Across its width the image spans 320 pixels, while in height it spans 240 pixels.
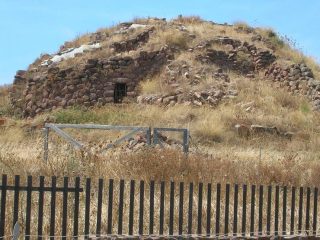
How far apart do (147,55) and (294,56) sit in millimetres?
7394

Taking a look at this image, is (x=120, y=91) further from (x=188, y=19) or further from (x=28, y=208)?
(x=28, y=208)

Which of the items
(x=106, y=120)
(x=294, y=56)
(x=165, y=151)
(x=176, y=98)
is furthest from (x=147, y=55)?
(x=165, y=151)

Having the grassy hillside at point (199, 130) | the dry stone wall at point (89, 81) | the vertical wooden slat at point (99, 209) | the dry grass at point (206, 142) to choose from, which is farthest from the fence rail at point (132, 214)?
the dry stone wall at point (89, 81)

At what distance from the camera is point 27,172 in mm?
10961

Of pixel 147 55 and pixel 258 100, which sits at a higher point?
pixel 147 55

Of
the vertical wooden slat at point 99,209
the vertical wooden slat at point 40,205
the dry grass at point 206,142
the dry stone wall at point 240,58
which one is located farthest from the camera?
the dry stone wall at point 240,58

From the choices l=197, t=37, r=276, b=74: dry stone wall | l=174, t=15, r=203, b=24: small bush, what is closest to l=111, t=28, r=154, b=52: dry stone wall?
l=197, t=37, r=276, b=74: dry stone wall

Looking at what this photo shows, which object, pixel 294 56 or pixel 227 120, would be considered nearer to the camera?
pixel 227 120

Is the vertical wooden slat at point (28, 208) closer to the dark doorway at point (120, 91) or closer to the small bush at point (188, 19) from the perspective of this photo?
the dark doorway at point (120, 91)

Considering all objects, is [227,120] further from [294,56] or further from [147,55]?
[294,56]

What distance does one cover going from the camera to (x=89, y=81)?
2556cm

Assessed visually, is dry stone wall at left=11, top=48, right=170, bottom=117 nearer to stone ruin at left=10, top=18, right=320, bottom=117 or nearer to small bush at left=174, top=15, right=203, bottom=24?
stone ruin at left=10, top=18, right=320, bottom=117

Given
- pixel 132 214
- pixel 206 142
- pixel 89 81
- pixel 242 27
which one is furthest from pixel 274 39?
pixel 132 214

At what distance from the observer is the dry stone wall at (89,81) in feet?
83.3
